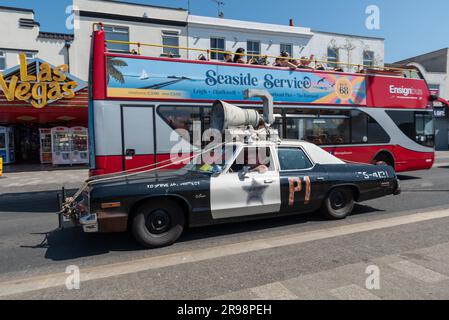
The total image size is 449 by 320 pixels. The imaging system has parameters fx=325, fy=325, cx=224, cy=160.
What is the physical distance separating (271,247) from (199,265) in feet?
3.75

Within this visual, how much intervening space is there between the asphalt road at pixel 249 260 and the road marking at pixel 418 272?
11 mm

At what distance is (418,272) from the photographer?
3.64 metres

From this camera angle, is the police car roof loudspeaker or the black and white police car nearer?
the black and white police car

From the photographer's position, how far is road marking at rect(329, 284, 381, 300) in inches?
123

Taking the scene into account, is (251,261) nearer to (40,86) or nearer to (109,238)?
(109,238)

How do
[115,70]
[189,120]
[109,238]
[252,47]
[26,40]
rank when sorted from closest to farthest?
[109,238], [115,70], [189,120], [26,40], [252,47]

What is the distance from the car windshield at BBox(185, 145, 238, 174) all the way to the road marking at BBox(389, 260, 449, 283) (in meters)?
2.66

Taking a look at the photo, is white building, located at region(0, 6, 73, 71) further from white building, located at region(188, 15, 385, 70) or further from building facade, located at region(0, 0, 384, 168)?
white building, located at region(188, 15, 385, 70)

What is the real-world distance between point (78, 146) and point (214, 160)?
Result: 600 inches

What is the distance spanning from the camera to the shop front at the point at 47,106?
46.1 ft

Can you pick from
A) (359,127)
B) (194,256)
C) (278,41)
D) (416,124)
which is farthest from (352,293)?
(278,41)

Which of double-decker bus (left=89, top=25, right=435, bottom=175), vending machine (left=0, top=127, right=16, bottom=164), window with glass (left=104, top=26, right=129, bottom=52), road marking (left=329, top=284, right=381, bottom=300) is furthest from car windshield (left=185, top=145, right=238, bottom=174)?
vending machine (left=0, top=127, right=16, bottom=164)

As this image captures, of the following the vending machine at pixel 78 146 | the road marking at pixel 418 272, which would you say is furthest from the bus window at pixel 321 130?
the vending machine at pixel 78 146
